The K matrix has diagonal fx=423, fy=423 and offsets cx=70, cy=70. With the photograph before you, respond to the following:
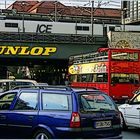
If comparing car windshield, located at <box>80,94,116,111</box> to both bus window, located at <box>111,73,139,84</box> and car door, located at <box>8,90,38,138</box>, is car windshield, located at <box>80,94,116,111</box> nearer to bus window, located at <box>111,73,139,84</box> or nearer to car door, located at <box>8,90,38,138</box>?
car door, located at <box>8,90,38,138</box>

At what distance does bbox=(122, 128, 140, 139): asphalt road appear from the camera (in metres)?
12.0

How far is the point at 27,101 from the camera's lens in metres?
9.41

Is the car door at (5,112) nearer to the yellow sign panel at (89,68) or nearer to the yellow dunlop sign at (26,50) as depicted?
the yellow sign panel at (89,68)

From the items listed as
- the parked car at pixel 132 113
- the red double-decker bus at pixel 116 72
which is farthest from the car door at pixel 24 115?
the red double-decker bus at pixel 116 72

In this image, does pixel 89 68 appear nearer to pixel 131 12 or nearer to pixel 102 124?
pixel 102 124

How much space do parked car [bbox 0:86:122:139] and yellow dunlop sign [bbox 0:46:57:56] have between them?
34623mm

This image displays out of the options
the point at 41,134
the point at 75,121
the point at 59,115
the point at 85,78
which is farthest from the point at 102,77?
the point at 75,121

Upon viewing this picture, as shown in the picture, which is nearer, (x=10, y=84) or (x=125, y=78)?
(x=10, y=84)

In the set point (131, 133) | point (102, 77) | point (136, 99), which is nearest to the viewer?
point (131, 133)

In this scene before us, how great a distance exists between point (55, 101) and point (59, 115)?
1.37 ft

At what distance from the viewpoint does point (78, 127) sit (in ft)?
27.4

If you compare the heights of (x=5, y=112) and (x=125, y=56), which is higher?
(x=125, y=56)

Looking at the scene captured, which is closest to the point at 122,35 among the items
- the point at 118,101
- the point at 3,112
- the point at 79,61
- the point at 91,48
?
the point at 91,48

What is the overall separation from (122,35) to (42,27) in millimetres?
10877
